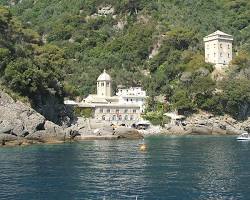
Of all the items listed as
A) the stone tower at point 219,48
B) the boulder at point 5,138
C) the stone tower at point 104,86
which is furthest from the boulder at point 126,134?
the stone tower at point 219,48

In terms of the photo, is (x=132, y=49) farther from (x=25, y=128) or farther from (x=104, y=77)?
(x=25, y=128)

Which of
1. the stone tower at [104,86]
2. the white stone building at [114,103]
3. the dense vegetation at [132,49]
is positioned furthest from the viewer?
the stone tower at [104,86]

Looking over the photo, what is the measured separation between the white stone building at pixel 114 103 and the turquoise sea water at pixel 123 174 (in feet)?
169

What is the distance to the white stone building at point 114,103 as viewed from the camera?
108 m

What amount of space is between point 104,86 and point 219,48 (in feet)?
97.9

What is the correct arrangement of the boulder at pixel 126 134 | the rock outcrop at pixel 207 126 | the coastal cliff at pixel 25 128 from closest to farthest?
the coastal cliff at pixel 25 128 → the boulder at pixel 126 134 → the rock outcrop at pixel 207 126

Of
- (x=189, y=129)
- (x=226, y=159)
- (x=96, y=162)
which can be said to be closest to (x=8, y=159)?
(x=96, y=162)

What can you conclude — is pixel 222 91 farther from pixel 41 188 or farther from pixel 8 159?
pixel 41 188

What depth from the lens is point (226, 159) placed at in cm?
4884

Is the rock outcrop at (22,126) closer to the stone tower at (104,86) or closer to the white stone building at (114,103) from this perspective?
the white stone building at (114,103)

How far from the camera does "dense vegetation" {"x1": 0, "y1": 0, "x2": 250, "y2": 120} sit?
89.3 meters

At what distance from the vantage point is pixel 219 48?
4843 inches

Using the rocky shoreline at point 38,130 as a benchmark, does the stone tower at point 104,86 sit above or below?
above

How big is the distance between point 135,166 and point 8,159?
12486mm
